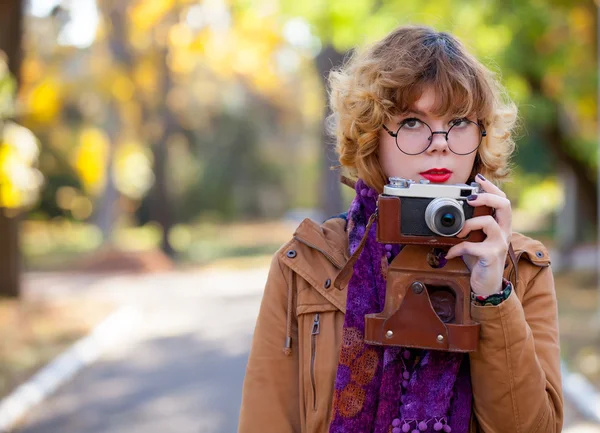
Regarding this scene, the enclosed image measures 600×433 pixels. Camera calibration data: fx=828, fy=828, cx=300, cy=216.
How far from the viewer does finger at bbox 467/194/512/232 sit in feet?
5.99

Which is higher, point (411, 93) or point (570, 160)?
point (411, 93)

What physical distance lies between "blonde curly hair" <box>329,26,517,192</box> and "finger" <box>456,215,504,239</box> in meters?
0.30

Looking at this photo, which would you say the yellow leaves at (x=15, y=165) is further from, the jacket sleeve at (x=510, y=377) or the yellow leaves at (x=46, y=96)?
the yellow leaves at (x=46, y=96)

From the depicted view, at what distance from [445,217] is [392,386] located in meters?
0.43

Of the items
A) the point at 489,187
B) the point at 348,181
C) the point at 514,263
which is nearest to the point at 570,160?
the point at 348,181

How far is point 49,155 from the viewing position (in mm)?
32219

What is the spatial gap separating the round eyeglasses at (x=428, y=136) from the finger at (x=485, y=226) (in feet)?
0.73

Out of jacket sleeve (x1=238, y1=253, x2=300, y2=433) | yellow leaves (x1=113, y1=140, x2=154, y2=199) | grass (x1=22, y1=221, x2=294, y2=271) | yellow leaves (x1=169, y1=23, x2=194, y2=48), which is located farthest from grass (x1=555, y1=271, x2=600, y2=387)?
yellow leaves (x1=113, y1=140, x2=154, y2=199)

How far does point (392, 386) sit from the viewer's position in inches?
76.8

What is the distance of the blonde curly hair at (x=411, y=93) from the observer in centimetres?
199

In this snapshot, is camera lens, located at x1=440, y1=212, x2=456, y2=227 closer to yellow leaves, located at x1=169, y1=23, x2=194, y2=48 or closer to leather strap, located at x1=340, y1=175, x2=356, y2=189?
leather strap, located at x1=340, y1=175, x2=356, y2=189

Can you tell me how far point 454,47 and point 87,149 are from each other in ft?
102

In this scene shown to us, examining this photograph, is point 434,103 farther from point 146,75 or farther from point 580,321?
point 146,75

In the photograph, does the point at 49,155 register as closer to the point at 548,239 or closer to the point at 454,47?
the point at 548,239
